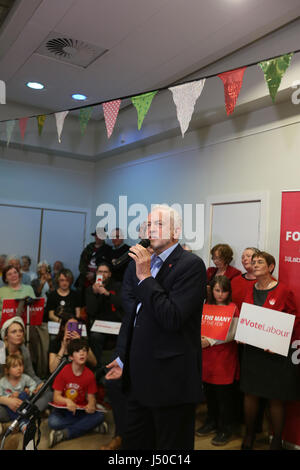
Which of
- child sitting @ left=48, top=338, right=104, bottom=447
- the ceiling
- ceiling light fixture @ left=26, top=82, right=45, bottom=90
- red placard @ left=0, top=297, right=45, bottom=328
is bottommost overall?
child sitting @ left=48, top=338, right=104, bottom=447

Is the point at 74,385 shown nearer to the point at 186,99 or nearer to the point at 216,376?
the point at 216,376

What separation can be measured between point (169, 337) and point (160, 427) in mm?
372

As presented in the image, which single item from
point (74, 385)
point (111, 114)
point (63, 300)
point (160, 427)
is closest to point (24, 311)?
point (63, 300)

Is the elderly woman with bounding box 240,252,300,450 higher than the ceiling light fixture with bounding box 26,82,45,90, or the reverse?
the ceiling light fixture with bounding box 26,82,45,90

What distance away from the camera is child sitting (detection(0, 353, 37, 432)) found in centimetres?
294

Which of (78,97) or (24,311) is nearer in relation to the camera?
(24,311)

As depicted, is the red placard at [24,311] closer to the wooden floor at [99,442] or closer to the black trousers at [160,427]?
the wooden floor at [99,442]

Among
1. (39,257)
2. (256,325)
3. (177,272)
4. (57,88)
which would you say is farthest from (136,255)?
(39,257)

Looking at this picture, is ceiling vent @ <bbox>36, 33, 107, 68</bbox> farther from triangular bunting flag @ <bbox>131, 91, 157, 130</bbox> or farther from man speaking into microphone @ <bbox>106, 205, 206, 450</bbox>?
man speaking into microphone @ <bbox>106, 205, 206, 450</bbox>

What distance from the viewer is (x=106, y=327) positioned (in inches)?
149

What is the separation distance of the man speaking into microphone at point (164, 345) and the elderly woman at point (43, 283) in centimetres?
335

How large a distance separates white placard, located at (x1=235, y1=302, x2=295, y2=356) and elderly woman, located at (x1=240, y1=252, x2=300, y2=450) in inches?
3.8

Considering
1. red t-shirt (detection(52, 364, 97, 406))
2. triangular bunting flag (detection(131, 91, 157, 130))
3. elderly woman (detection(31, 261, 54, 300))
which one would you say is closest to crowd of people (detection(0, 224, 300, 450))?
red t-shirt (detection(52, 364, 97, 406))

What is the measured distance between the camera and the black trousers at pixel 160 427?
1.61 metres
